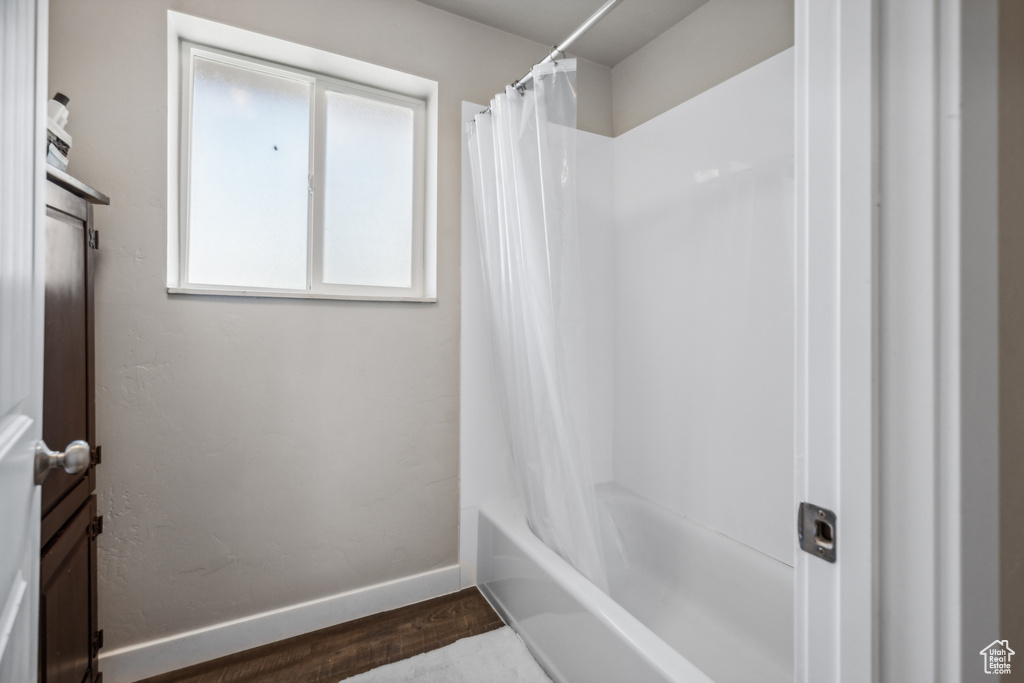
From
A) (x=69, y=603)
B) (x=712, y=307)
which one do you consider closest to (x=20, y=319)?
(x=69, y=603)

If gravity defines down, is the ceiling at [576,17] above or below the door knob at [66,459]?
above

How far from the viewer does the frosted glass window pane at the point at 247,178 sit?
162 centimetres

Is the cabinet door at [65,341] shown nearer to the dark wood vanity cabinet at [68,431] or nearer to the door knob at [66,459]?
the dark wood vanity cabinet at [68,431]

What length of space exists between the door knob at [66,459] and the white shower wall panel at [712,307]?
1.69m

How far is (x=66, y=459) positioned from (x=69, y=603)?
0.75 metres

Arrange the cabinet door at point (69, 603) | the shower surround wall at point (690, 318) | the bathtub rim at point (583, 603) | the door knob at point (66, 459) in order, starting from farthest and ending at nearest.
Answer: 1. the shower surround wall at point (690, 318)
2. the bathtub rim at point (583, 603)
3. the cabinet door at point (69, 603)
4. the door knob at point (66, 459)

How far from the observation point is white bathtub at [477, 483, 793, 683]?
1207mm

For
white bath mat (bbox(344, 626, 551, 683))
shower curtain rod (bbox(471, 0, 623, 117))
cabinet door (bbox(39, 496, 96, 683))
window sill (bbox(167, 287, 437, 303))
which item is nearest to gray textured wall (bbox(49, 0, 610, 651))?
window sill (bbox(167, 287, 437, 303))

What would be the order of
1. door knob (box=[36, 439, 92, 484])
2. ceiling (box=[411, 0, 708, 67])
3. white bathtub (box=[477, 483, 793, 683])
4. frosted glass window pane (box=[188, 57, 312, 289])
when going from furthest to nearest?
ceiling (box=[411, 0, 708, 67])
frosted glass window pane (box=[188, 57, 312, 289])
white bathtub (box=[477, 483, 793, 683])
door knob (box=[36, 439, 92, 484])

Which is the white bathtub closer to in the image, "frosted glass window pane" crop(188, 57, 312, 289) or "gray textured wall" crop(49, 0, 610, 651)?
Result: "gray textured wall" crop(49, 0, 610, 651)

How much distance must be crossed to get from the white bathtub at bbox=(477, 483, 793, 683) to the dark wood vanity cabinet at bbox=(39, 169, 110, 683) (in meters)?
1.20

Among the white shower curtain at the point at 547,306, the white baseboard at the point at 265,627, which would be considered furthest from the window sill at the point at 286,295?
the white baseboard at the point at 265,627

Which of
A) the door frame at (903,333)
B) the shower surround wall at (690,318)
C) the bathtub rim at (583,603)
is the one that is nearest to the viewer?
the door frame at (903,333)

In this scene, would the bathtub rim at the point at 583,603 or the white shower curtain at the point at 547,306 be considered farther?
the white shower curtain at the point at 547,306
